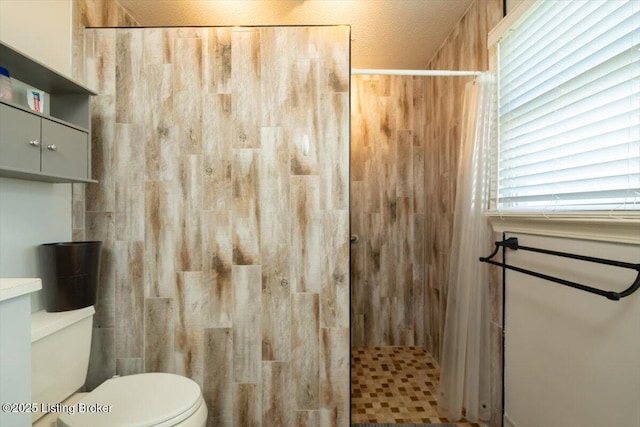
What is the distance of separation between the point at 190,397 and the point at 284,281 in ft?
2.03

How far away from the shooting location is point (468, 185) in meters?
1.70

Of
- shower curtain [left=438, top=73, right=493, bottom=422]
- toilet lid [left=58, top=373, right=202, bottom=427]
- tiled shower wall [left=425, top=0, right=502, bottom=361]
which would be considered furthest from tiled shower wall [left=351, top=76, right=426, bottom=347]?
toilet lid [left=58, top=373, right=202, bottom=427]

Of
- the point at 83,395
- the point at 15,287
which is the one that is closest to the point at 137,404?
the point at 83,395

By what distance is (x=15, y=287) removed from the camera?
0.65 m

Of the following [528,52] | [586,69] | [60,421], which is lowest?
[60,421]

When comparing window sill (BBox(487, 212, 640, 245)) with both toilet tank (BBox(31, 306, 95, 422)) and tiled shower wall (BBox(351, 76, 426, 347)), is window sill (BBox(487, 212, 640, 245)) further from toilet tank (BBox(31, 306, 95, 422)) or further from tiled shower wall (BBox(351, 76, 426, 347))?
toilet tank (BBox(31, 306, 95, 422))

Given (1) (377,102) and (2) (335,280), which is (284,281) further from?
(1) (377,102)

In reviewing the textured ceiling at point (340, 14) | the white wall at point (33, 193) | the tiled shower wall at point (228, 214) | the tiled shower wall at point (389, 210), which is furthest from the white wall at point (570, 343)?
the white wall at point (33, 193)

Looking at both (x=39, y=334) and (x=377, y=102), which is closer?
(x=39, y=334)

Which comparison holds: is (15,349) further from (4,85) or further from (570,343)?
(570,343)

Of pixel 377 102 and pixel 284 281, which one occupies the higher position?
pixel 377 102

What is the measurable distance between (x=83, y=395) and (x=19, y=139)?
1.07 meters

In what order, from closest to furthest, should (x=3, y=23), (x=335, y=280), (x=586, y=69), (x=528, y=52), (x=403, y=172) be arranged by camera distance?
(x=586, y=69), (x=3, y=23), (x=528, y=52), (x=335, y=280), (x=403, y=172)

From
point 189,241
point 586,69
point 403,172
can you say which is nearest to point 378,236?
point 403,172
